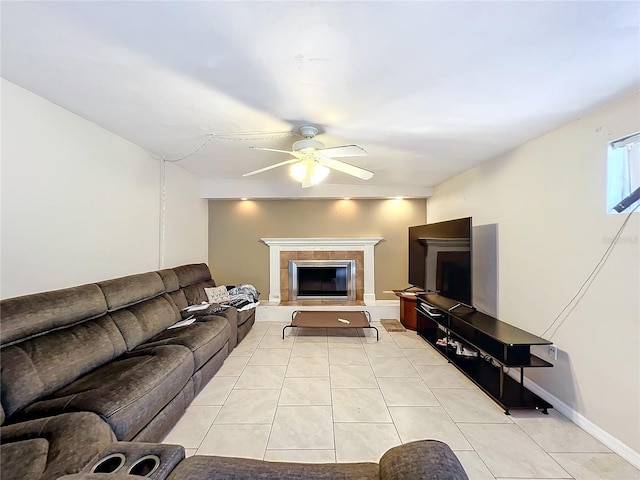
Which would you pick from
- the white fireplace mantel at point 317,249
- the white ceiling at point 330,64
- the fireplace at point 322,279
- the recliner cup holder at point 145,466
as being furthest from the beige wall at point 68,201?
the fireplace at point 322,279

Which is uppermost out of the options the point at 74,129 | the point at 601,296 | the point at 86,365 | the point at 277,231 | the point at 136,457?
the point at 74,129

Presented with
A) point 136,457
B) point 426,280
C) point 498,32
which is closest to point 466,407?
point 426,280

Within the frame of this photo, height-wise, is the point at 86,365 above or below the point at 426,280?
below

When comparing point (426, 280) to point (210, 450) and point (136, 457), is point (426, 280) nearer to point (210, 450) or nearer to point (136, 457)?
point (210, 450)

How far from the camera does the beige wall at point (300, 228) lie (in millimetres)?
5152

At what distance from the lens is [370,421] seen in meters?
2.10

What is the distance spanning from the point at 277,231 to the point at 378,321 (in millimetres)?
2504

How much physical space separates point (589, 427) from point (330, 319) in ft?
9.04

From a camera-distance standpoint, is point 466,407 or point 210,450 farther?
point 466,407

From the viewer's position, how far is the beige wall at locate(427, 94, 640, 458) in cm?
173

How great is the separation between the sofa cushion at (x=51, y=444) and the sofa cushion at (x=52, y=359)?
0.75ft

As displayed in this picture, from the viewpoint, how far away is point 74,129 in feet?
7.37

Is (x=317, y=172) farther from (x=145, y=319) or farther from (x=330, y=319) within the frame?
(x=330, y=319)

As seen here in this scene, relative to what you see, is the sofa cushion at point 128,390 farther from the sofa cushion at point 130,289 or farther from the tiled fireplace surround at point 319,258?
the tiled fireplace surround at point 319,258
